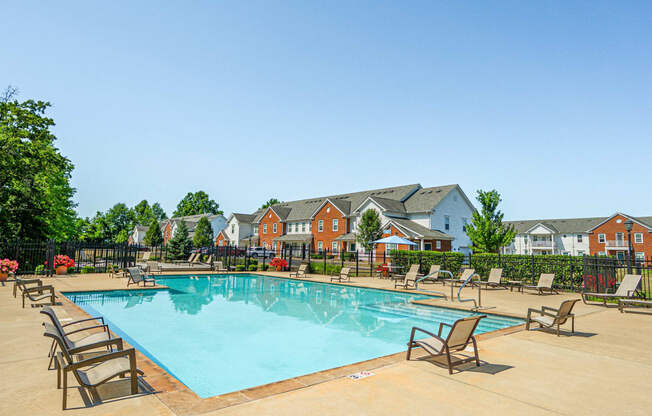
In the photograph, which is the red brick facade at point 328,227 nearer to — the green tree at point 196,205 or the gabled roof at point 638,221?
the gabled roof at point 638,221

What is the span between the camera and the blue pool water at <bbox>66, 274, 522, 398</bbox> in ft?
25.4

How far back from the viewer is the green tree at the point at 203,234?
61.7 m

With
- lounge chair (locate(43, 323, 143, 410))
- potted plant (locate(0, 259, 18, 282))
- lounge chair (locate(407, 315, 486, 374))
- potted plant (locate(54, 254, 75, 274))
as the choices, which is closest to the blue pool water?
lounge chair (locate(43, 323, 143, 410))

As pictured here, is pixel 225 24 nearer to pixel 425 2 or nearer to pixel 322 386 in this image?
pixel 425 2

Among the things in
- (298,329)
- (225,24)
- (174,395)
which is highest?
(225,24)

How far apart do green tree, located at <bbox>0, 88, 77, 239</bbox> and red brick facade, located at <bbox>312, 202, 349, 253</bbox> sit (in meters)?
28.2

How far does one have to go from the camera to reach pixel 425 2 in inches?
531

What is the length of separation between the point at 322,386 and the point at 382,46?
46.9 ft

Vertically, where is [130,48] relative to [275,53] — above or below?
below

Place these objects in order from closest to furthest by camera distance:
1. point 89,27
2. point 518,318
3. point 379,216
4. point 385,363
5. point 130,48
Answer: point 385,363, point 518,318, point 89,27, point 130,48, point 379,216

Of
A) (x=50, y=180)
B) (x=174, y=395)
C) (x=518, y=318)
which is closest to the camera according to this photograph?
(x=174, y=395)

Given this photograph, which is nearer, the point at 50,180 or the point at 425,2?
the point at 425,2

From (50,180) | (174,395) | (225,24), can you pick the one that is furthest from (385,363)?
(50,180)

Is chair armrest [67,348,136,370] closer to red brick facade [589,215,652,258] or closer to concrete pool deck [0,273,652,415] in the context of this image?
concrete pool deck [0,273,652,415]
